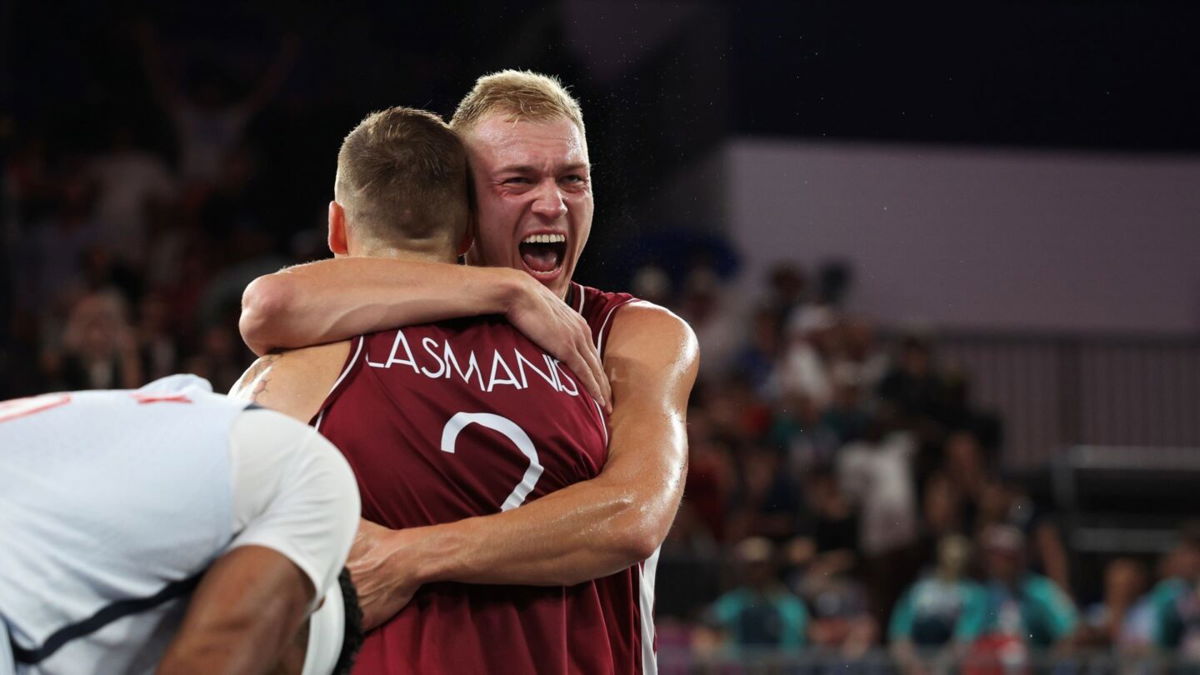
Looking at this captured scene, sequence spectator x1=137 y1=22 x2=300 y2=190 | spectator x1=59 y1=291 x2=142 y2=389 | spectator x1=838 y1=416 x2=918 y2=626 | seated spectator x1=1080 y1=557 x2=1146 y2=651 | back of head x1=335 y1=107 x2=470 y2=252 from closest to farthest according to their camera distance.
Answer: back of head x1=335 y1=107 x2=470 y2=252
spectator x1=59 y1=291 x2=142 y2=389
seated spectator x1=1080 y1=557 x2=1146 y2=651
spectator x1=838 y1=416 x2=918 y2=626
spectator x1=137 y1=22 x2=300 y2=190

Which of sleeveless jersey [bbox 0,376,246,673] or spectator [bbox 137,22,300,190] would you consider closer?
sleeveless jersey [bbox 0,376,246,673]

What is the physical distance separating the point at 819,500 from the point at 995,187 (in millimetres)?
4599

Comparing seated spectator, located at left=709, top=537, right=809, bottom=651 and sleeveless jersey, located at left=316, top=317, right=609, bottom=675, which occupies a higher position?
sleeveless jersey, located at left=316, top=317, right=609, bottom=675

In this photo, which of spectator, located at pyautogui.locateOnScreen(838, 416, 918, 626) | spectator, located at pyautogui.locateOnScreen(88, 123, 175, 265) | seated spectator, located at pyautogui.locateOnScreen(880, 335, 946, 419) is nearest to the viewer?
spectator, located at pyautogui.locateOnScreen(838, 416, 918, 626)

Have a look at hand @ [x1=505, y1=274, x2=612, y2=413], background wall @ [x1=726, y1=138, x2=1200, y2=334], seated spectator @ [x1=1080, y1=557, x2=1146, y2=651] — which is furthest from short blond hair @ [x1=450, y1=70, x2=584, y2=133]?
background wall @ [x1=726, y1=138, x2=1200, y2=334]

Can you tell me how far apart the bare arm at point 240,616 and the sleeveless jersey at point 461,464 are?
720 mm

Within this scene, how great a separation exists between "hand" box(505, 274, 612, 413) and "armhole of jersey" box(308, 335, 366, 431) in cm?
29

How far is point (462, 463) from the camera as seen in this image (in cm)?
280

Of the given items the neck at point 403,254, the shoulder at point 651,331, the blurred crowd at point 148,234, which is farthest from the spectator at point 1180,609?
the neck at point 403,254

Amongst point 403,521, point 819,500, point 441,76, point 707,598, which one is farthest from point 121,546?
point 819,500

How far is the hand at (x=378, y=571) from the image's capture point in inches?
106

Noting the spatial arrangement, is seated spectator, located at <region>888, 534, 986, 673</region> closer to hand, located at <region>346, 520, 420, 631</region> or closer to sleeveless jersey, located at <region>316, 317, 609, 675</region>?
sleeveless jersey, located at <region>316, 317, 609, 675</region>

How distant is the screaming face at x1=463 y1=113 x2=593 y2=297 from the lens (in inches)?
131

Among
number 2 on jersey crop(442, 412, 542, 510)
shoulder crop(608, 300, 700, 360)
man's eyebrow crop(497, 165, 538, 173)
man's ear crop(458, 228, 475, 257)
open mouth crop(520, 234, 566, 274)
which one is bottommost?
number 2 on jersey crop(442, 412, 542, 510)
